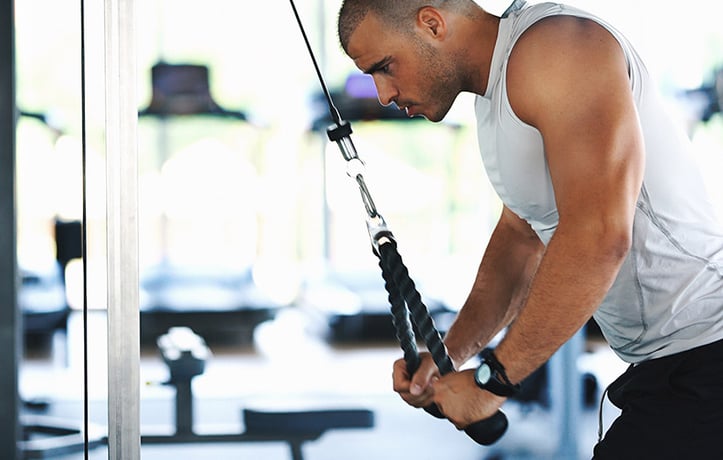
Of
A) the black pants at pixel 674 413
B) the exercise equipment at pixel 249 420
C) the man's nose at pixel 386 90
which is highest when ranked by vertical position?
the man's nose at pixel 386 90

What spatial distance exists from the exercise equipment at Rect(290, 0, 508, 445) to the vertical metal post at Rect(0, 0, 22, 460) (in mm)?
1473

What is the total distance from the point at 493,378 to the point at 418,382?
137mm

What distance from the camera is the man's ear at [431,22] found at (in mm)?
1222

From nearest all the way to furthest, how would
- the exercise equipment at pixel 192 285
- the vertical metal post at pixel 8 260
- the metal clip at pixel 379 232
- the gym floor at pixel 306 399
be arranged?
the metal clip at pixel 379 232, the vertical metal post at pixel 8 260, the gym floor at pixel 306 399, the exercise equipment at pixel 192 285

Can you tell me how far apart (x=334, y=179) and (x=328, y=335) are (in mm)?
1568


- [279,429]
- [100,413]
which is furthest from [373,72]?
[279,429]

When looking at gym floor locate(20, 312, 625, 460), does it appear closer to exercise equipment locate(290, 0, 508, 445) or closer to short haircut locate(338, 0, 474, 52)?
exercise equipment locate(290, 0, 508, 445)

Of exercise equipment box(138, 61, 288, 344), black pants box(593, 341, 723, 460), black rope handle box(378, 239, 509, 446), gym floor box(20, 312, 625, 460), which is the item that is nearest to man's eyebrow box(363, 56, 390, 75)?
black rope handle box(378, 239, 509, 446)

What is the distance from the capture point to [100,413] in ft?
4.08

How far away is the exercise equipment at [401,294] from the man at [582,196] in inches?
1.1

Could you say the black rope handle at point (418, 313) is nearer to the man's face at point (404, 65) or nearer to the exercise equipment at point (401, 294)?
the exercise equipment at point (401, 294)

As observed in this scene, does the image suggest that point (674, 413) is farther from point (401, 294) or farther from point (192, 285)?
point (192, 285)

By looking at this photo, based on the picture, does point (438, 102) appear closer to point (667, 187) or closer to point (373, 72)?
point (373, 72)

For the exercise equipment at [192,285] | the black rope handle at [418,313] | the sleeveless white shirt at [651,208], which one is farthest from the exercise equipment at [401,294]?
the exercise equipment at [192,285]
